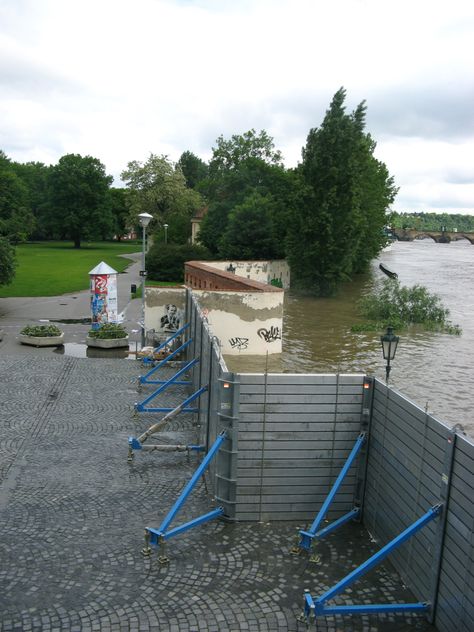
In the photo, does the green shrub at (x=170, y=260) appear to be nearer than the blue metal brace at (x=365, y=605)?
No

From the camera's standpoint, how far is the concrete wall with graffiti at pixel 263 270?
41550 mm

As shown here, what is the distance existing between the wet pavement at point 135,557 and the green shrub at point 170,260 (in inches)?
1521

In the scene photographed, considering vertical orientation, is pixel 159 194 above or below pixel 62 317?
above

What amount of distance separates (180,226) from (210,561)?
6295 centimetres

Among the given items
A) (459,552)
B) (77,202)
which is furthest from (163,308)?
(77,202)

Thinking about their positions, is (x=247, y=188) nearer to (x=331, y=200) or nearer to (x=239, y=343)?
(x=331, y=200)

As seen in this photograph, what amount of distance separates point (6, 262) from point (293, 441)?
24.9 metres

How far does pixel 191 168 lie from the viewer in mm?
130625

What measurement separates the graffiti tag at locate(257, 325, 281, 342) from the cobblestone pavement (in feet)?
33.4

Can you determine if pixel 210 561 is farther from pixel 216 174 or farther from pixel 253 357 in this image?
pixel 216 174

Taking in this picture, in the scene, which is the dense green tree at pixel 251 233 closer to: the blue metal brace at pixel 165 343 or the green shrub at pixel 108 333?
the green shrub at pixel 108 333

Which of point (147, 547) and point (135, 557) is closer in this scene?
point (135, 557)

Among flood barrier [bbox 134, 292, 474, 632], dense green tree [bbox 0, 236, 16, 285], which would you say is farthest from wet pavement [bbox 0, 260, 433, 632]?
dense green tree [bbox 0, 236, 16, 285]

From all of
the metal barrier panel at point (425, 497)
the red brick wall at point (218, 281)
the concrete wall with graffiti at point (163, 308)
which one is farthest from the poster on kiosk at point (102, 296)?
the metal barrier panel at point (425, 497)
